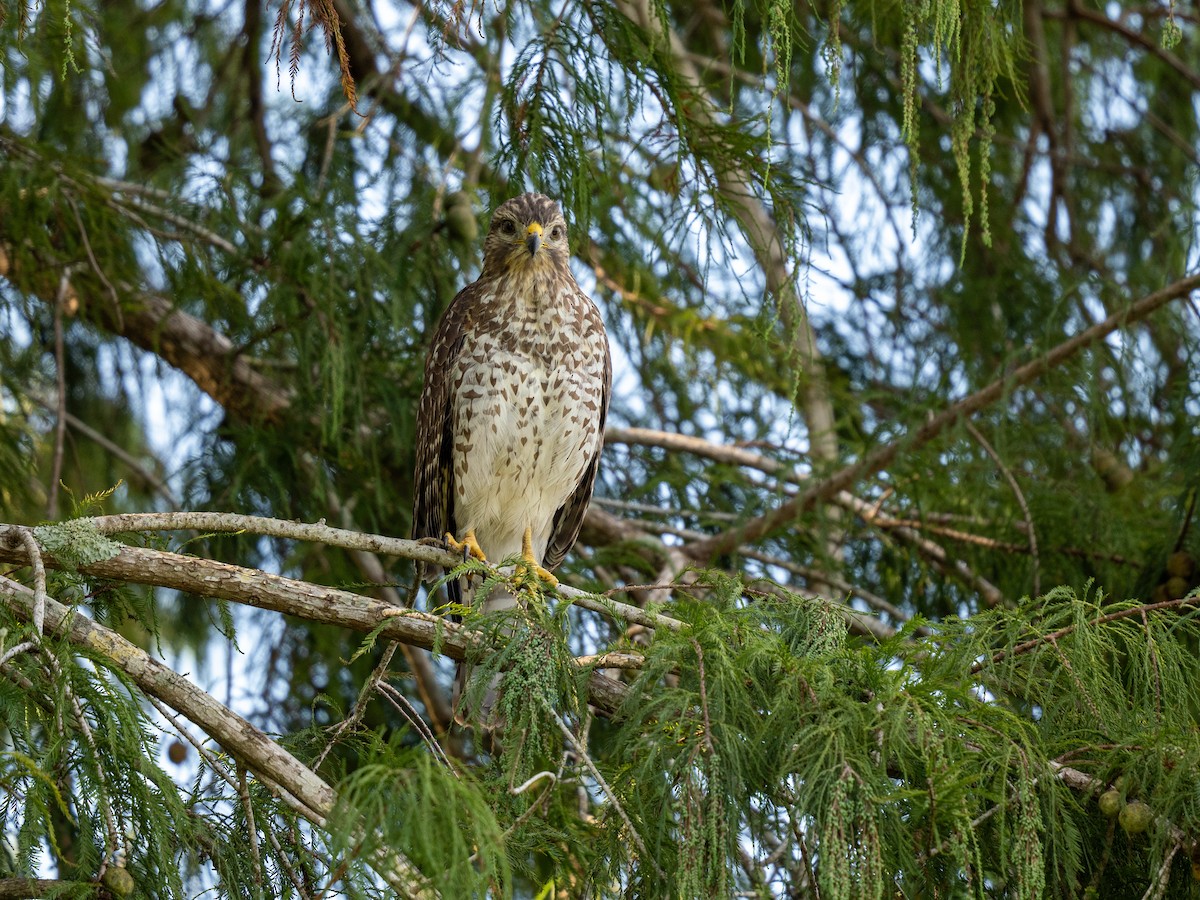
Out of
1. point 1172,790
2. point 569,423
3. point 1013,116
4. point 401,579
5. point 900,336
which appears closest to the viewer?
point 1172,790

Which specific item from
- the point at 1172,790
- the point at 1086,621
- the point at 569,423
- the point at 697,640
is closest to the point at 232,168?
the point at 569,423

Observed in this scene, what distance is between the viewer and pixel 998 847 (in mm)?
2621

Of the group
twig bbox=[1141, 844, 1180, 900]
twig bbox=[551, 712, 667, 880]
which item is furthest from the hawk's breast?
twig bbox=[1141, 844, 1180, 900]

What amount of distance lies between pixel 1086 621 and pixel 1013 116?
4.83 metres

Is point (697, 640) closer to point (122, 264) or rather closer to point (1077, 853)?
point (1077, 853)

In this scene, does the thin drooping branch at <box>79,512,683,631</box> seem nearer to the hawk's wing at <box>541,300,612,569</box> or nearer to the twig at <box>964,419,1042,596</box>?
the hawk's wing at <box>541,300,612,569</box>

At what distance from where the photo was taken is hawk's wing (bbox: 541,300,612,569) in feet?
16.6

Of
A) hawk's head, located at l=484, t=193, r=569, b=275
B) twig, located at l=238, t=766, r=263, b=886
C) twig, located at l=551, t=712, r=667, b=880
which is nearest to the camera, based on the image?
twig, located at l=551, t=712, r=667, b=880

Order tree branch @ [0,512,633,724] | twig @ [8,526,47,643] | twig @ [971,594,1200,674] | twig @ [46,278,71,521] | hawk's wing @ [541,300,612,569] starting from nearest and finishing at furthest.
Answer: twig @ [8,526,47,643], twig @ [971,594,1200,674], tree branch @ [0,512,633,724], twig @ [46,278,71,521], hawk's wing @ [541,300,612,569]

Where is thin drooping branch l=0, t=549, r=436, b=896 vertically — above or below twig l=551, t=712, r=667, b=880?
above

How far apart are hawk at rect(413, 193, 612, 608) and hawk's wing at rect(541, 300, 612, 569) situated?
0.11ft

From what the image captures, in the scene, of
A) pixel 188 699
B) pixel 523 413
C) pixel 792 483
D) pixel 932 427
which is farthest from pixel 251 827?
pixel 792 483

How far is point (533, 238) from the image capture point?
15.4 feet

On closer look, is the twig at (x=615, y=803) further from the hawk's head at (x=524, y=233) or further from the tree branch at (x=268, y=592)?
the hawk's head at (x=524, y=233)
